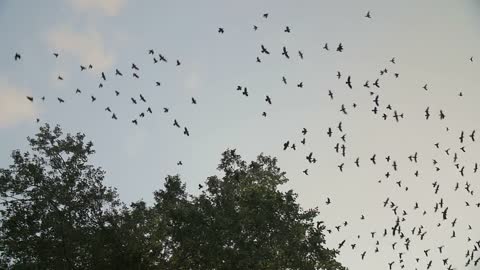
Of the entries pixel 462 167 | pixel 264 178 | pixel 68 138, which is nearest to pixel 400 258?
pixel 462 167

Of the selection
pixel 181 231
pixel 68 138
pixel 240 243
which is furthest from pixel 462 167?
pixel 68 138

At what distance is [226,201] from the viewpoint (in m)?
30.5

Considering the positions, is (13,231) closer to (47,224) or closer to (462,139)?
(47,224)

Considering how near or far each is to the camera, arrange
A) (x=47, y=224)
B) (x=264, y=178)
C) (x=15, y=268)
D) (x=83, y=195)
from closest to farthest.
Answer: (x=15, y=268), (x=47, y=224), (x=83, y=195), (x=264, y=178)

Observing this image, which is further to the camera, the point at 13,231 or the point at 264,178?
the point at 264,178

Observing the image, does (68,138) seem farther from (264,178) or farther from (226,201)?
(264,178)

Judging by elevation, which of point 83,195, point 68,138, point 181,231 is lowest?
point 181,231

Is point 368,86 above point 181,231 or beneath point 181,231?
above

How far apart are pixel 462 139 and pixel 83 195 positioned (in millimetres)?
23114

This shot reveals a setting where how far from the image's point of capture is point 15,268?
25.6 m

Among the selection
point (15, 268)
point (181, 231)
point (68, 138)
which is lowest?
point (15, 268)

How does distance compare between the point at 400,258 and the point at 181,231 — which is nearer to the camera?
the point at 181,231

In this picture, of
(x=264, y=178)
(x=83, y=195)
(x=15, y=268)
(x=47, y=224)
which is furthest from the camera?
(x=264, y=178)

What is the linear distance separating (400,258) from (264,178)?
997 centimetres
